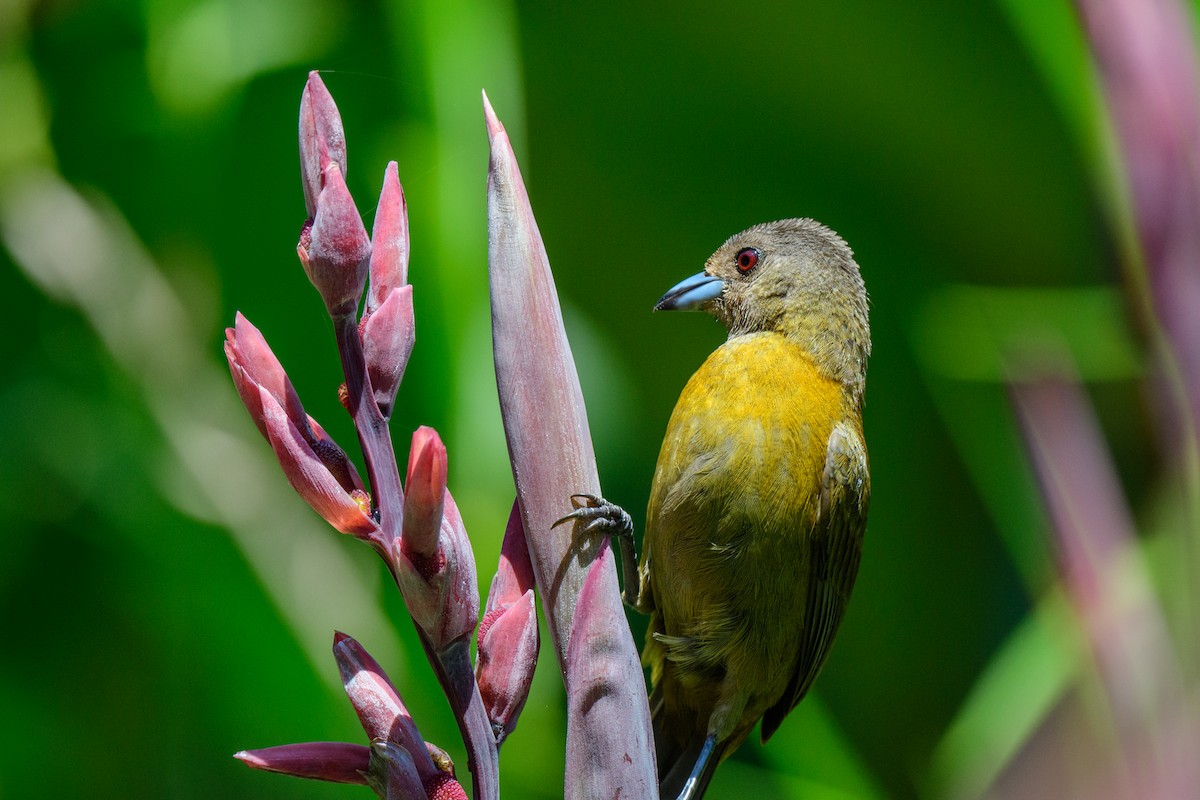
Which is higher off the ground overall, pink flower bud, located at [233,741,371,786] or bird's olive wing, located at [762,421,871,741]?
pink flower bud, located at [233,741,371,786]

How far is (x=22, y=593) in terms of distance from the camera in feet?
4.87

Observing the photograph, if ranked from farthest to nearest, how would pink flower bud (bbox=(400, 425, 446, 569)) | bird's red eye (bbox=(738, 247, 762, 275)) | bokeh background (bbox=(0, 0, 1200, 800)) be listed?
bokeh background (bbox=(0, 0, 1200, 800)) → bird's red eye (bbox=(738, 247, 762, 275)) → pink flower bud (bbox=(400, 425, 446, 569))

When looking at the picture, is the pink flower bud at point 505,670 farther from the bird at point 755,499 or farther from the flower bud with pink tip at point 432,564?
the bird at point 755,499

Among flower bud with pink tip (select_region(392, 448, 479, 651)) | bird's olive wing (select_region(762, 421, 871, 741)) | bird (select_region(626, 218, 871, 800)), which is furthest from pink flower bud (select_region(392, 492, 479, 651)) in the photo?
bird's olive wing (select_region(762, 421, 871, 741))

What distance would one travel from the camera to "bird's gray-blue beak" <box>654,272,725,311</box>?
37.0 inches

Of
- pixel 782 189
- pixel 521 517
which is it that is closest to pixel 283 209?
pixel 782 189

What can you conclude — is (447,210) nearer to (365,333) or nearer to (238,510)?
(238,510)

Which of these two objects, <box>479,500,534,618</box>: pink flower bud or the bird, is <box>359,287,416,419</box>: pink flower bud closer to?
<box>479,500,534,618</box>: pink flower bud

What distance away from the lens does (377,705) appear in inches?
14.0

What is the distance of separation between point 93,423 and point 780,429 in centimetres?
116

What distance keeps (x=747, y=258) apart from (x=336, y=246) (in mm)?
689

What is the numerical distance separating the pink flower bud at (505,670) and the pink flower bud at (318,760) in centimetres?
5

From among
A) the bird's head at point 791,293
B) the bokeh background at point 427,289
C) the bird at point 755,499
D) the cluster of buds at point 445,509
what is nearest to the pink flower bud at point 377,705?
the cluster of buds at point 445,509

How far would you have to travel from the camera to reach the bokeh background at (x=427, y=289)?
4.75ft
